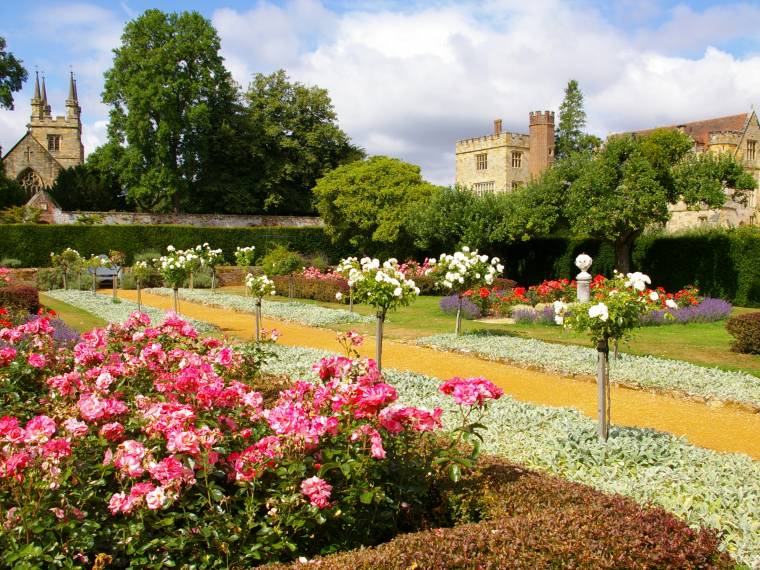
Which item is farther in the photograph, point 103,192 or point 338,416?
point 103,192

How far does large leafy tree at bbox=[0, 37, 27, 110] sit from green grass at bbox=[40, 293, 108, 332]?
1408cm

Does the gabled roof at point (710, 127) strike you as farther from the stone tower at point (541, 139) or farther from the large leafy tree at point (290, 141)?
the large leafy tree at point (290, 141)

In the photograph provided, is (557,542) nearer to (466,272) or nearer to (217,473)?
(217,473)

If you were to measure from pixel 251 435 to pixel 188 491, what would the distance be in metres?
0.53

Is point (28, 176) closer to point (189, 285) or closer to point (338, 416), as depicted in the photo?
point (189, 285)

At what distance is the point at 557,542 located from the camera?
296 centimetres

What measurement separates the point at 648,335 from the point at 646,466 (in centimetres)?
803

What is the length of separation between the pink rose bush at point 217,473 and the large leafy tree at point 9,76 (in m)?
29.2

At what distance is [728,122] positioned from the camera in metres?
42.2

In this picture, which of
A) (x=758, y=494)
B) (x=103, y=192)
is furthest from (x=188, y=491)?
Answer: (x=103, y=192)

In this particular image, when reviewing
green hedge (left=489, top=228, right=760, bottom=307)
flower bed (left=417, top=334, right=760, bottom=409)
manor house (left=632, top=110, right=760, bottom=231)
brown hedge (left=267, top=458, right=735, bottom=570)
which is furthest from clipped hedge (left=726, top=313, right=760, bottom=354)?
manor house (left=632, top=110, right=760, bottom=231)

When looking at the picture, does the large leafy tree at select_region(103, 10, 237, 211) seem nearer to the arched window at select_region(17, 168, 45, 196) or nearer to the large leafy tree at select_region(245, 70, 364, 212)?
the large leafy tree at select_region(245, 70, 364, 212)

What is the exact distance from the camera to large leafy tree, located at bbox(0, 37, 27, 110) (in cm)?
2827

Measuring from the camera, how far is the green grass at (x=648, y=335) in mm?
9781
